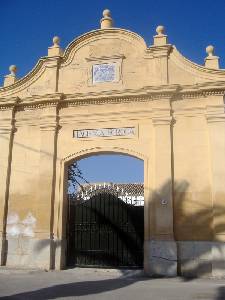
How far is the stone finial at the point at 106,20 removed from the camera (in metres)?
12.8

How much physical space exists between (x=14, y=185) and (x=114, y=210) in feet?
10.6

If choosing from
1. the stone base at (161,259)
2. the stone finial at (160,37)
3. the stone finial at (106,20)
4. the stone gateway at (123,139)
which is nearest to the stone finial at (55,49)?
the stone gateway at (123,139)

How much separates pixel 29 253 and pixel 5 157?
3133 mm

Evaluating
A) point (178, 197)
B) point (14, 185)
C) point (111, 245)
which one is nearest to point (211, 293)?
point (178, 197)

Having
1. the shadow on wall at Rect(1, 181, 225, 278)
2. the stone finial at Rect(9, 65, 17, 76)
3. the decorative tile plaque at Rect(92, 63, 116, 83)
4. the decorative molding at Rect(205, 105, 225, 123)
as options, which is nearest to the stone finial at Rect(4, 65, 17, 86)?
the stone finial at Rect(9, 65, 17, 76)

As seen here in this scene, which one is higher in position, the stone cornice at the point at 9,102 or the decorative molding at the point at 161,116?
the stone cornice at the point at 9,102

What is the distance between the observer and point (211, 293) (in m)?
7.79

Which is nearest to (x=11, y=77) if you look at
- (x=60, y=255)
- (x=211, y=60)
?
(x=60, y=255)

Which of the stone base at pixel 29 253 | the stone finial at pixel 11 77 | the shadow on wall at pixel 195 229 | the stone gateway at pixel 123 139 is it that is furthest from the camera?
the stone finial at pixel 11 77

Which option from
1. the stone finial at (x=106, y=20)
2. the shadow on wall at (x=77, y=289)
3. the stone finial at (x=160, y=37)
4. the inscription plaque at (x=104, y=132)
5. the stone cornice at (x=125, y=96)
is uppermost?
the stone finial at (x=106, y=20)

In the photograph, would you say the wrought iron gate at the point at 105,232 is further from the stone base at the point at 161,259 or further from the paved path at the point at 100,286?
the stone base at the point at 161,259

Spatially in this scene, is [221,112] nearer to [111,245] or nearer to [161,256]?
[161,256]

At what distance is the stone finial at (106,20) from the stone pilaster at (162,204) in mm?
3485

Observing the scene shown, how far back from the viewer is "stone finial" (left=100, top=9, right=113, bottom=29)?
505 inches
